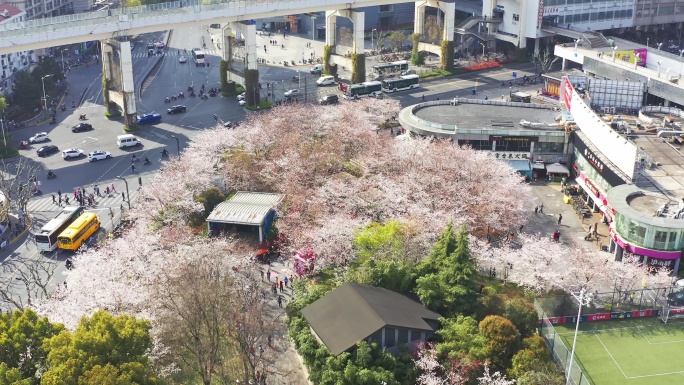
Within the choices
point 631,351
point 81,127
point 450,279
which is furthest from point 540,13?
point 450,279

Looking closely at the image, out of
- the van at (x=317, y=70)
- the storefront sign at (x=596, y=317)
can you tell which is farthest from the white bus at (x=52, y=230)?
the van at (x=317, y=70)

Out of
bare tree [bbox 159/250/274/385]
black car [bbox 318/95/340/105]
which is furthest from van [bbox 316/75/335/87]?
bare tree [bbox 159/250/274/385]

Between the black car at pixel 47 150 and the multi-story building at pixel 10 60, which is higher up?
the multi-story building at pixel 10 60

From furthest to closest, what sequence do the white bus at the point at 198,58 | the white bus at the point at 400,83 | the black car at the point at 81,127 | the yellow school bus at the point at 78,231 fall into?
the white bus at the point at 198,58
the white bus at the point at 400,83
the black car at the point at 81,127
the yellow school bus at the point at 78,231

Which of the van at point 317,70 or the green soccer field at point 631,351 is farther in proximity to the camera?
the van at point 317,70

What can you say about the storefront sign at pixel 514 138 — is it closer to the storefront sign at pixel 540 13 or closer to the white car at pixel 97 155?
the white car at pixel 97 155

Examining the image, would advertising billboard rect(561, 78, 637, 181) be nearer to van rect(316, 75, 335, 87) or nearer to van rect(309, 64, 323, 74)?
van rect(316, 75, 335, 87)

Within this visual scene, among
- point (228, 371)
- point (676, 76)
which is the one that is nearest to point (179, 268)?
point (228, 371)
